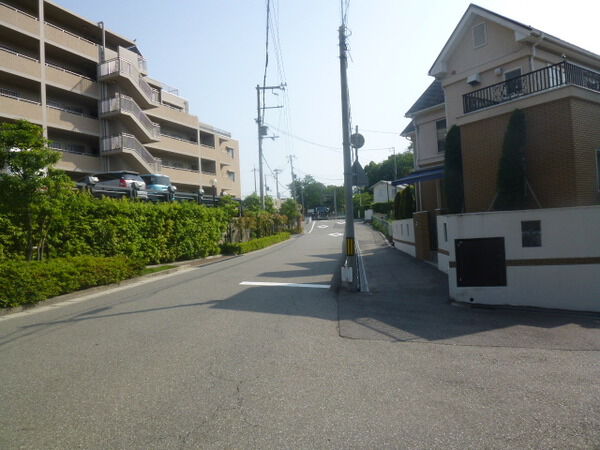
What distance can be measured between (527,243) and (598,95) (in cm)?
526

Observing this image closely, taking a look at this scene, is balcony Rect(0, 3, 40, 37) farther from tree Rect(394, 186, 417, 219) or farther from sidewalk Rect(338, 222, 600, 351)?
sidewalk Rect(338, 222, 600, 351)

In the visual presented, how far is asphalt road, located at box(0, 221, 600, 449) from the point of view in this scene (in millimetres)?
3779

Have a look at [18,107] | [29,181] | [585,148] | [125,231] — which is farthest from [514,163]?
[18,107]

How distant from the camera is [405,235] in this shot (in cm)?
2220

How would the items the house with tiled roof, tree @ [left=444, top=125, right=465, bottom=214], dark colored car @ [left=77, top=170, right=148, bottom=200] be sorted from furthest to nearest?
dark colored car @ [left=77, top=170, right=148, bottom=200]
tree @ [left=444, top=125, right=465, bottom=214]
the house with tiled roof

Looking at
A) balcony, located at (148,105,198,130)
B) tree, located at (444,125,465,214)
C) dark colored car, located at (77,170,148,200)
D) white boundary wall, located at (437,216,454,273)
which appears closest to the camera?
white boundary wall, located at (437,216,454,273)

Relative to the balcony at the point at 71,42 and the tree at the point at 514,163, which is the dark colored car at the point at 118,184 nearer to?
the balcony at the point at 71,42

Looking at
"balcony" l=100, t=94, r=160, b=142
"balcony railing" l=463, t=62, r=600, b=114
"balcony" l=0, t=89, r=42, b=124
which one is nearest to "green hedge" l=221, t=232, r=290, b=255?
"balcony" l=100, t=94, r=160, b=142

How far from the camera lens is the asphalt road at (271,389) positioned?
378 cm

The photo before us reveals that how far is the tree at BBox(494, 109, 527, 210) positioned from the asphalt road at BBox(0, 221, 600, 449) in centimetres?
664

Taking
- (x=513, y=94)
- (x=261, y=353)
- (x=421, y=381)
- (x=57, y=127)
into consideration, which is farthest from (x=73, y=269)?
(x=57, y=127)

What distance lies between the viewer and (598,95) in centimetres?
1173

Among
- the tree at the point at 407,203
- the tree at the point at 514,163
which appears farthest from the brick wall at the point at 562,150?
the tree at the point at 407,203

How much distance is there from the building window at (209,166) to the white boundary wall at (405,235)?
24.2m
